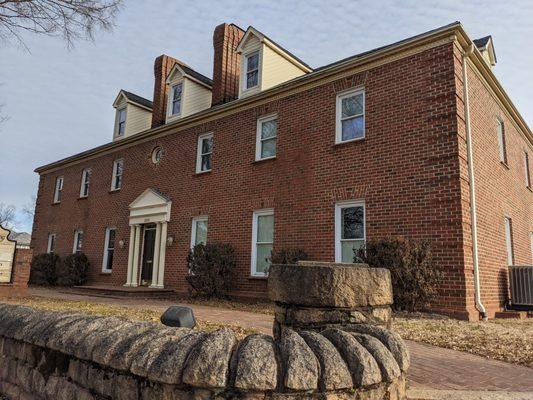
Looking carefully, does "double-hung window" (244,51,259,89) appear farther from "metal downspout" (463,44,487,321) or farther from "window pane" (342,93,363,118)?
"metal downspout" (463,44,487,321)

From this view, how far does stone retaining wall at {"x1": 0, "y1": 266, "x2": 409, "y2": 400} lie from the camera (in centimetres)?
233

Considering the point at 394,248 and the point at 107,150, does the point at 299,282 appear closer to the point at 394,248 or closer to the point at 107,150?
the point at 394,248

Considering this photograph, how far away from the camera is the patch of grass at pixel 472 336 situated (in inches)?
203

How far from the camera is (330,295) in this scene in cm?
343

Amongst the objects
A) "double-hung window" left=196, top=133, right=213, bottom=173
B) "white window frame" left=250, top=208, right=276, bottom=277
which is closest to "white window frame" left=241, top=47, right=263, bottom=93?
"double-hung window" left=196, top=133, right=213, bottom=173

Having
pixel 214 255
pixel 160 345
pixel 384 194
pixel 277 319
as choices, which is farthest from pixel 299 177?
pixel 160 345

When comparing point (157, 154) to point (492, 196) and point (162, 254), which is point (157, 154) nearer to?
point (162, 254)

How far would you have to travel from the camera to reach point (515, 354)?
5102 millimetres

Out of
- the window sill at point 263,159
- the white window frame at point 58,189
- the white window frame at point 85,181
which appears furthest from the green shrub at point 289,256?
the white window frame at point 58,189

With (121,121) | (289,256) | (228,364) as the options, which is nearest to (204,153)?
(289,256)

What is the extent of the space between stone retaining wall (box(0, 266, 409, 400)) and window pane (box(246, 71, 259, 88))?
12.1m

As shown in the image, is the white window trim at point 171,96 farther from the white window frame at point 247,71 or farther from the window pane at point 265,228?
the window pane at point 265,228

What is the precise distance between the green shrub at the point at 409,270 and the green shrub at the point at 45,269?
15.8 metres

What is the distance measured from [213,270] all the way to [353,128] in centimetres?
552
